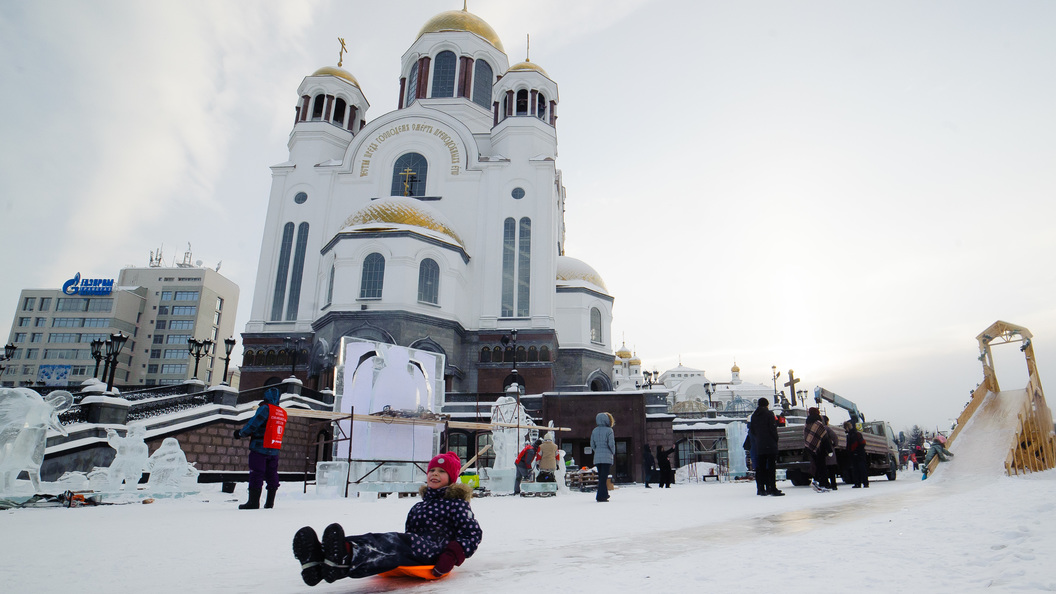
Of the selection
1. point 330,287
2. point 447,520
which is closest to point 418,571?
point 447,520

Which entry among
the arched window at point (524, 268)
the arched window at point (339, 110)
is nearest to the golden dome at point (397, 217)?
the arched window at point (524, 268)

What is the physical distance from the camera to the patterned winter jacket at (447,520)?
3596 mm

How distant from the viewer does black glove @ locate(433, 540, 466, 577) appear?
331cm

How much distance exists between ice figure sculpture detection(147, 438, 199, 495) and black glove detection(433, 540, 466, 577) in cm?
886

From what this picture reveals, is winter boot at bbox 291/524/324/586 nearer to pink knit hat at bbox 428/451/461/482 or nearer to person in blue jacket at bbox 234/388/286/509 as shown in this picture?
pink knit hat at bbox 428/451/461/482

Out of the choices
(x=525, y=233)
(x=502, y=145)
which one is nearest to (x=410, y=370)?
(x=525, y=233)

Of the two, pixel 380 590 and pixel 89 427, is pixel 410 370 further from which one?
pixel 380 590

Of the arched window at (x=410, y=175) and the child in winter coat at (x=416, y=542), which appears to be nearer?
the child in winter coat at (x=416, y=542)

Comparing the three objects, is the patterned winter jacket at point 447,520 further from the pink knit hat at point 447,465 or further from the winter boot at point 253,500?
the winter boot at point 253,500

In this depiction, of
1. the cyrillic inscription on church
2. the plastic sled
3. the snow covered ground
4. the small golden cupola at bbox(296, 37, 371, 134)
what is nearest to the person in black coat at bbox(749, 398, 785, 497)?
the snow covered ground

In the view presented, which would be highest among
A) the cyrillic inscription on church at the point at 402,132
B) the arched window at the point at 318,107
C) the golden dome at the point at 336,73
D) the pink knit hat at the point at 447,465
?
the golden dome at the point at 336,73

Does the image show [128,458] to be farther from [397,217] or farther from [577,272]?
[577,272]

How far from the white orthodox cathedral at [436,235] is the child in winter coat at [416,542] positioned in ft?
73.2

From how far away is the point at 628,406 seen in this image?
22.6 meters
